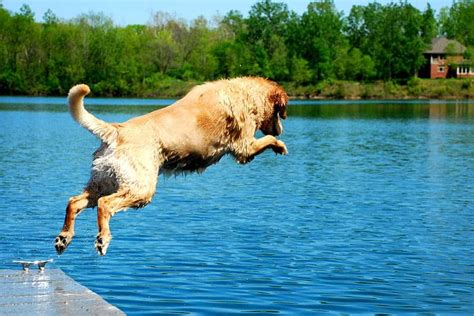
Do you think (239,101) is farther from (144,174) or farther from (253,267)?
(253,267)

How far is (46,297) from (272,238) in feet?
28.4

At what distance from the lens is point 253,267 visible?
1523 cm

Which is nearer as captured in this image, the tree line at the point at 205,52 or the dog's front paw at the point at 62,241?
the dog's front paw at the point at 62,241

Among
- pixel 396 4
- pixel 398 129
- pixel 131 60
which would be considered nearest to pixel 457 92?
pixel 396 4

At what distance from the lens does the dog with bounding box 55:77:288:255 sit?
9570 millimetres

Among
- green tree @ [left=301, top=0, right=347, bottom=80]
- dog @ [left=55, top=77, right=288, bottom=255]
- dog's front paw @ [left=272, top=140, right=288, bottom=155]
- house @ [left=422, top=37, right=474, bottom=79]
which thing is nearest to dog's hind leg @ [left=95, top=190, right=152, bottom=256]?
dog @ [left=55, top=77, right=288, bottom=255]

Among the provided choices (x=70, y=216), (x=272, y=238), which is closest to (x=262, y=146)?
(x=70, y=216)

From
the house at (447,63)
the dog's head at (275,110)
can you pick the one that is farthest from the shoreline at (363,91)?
the dog's head at (275,110)

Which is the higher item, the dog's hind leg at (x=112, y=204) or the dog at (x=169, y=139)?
the dog at (x=169, y=139)

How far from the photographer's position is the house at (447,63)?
155750 mm

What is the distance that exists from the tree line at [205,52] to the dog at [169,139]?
433ft

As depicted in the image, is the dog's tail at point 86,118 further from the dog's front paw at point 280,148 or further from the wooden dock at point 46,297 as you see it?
the dog's front paw at point 280,148

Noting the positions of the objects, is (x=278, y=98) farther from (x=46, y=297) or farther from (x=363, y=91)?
(x=363, y=91)

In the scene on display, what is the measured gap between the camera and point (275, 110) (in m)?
11.2
